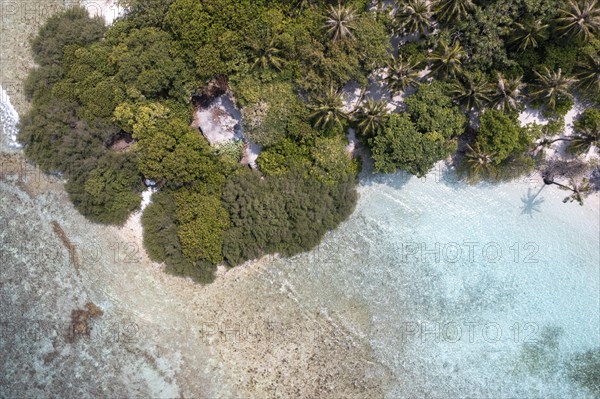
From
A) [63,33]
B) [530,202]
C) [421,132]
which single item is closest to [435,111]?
[421,132]

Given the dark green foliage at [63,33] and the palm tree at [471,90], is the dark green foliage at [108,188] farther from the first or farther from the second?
the palm tree at [471,90]

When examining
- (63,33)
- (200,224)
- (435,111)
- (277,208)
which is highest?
(435,111)

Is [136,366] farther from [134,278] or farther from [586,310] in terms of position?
[586,310]

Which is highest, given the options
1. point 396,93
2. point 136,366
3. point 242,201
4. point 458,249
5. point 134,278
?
point 396,93

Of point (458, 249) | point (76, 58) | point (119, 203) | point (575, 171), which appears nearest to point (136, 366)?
point (119, 203)

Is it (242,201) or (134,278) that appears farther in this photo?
(134,278)

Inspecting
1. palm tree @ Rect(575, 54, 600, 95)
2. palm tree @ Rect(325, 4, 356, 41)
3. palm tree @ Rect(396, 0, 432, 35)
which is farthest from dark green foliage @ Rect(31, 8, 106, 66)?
palm tree @ Rect(575, 54, 600, 95)

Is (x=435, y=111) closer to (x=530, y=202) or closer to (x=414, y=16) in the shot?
(x=414, y=16)

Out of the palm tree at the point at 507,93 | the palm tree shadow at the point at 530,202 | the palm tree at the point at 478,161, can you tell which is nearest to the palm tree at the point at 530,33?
the palm tree at the point at 507,93
